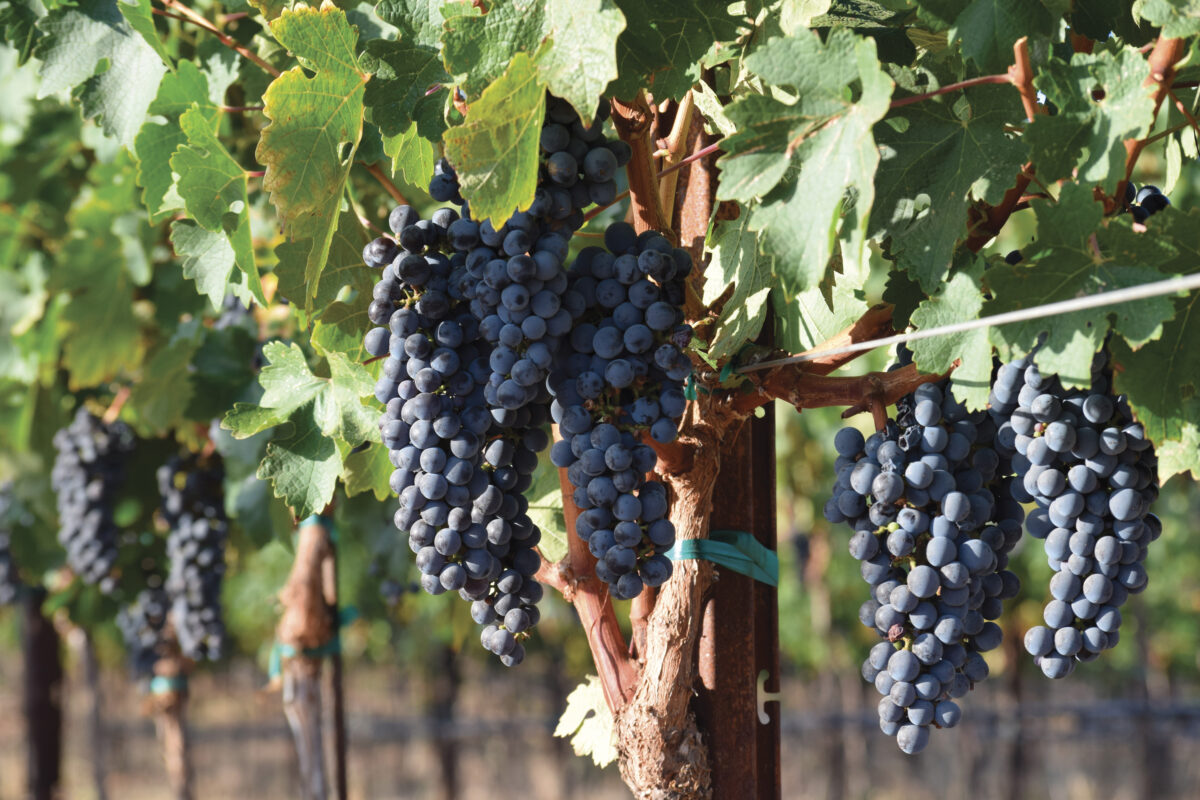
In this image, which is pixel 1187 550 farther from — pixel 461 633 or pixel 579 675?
pixel 461 633

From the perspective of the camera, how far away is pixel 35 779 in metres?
4.62

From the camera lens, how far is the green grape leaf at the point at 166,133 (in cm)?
172

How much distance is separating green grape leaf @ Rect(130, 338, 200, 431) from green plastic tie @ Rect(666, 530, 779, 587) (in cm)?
163

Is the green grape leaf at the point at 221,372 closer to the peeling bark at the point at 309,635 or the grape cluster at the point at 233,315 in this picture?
the grape cluster at the point at 233,315

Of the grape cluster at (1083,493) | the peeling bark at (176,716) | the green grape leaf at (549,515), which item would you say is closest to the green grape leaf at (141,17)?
the green grape leaf at (549,515)

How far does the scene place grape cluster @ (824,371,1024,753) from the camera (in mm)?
1207

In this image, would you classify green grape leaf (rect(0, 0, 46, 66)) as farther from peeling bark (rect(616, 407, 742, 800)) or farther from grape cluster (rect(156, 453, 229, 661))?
grape cluster (rect(156, 453, 229, 661))

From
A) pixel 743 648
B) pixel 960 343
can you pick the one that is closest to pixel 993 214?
pixel 960 343

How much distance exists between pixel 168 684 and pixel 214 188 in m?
2.57

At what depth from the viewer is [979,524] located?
48.9 inches

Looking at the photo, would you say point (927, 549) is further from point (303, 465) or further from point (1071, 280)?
point (303, 465)

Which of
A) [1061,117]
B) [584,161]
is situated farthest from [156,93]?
[1061,117]

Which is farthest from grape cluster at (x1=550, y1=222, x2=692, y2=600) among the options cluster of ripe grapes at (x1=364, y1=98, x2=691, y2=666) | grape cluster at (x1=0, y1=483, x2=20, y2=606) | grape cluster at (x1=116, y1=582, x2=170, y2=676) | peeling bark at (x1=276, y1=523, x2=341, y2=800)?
grape cluster at (x1=0, y1=483, x2=20, y2=606)

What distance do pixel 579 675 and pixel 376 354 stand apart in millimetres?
8179
